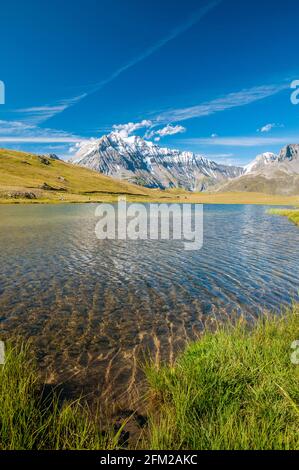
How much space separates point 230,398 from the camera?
7.36m

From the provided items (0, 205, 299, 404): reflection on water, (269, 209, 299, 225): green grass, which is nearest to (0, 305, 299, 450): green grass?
(0, 205, 299, 404): reflection on water

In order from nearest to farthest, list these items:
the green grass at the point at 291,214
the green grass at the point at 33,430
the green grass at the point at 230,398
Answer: the green grass at the point at 230,398 < the green grass at the point at 33,430 < the green grass at the point at 291,214

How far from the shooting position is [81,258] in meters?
31.1

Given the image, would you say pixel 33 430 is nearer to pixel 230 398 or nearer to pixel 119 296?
pixel 230 398

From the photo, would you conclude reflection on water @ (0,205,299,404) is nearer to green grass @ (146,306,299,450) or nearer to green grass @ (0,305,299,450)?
green grass @ (0,305,299,450)

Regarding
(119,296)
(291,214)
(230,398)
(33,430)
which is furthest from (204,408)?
(291,214)

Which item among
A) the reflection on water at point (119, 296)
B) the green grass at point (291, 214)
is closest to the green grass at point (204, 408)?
the reflection on water at point (119, 296)

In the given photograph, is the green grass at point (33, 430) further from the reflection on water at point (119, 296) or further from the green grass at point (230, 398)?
the reflection on water at point (119, 296)

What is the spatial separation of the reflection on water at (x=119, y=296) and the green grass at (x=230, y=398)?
2.73 metres

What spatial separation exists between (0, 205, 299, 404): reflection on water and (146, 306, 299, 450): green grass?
2.73 m

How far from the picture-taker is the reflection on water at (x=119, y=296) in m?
12.2

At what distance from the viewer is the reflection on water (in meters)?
12.2
